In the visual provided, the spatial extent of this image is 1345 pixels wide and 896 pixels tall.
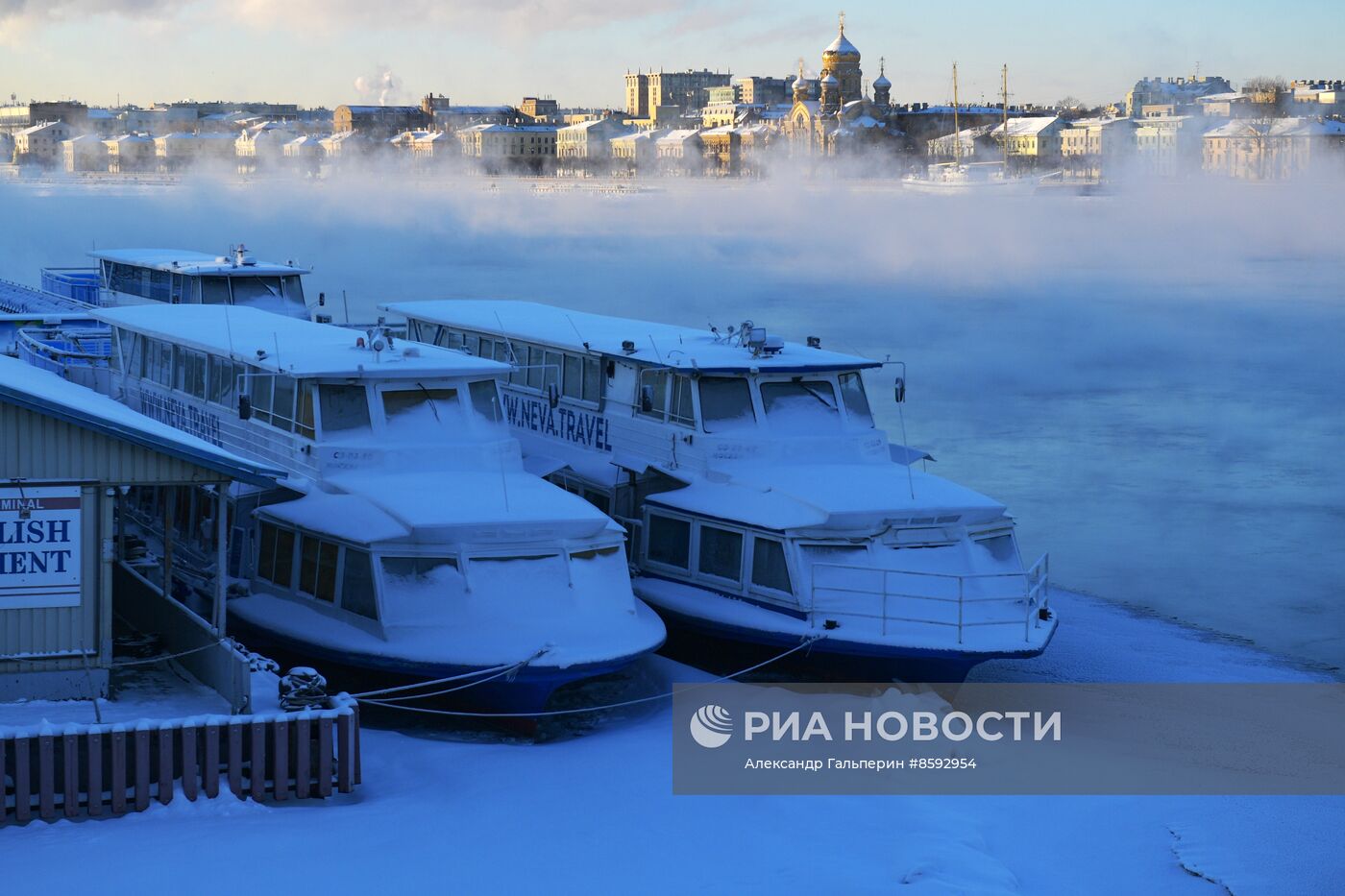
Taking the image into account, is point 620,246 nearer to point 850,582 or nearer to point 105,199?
point 105,199

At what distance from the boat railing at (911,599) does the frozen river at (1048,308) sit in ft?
22.4

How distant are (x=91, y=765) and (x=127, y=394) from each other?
13724mm

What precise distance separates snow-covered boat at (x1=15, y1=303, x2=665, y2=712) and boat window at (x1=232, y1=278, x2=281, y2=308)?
13558 mm

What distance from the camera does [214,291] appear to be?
38094 millimetres

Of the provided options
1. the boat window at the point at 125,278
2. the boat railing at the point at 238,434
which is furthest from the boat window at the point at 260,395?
the boat window at the point at 125,278

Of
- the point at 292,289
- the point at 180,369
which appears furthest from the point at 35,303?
the point at 180,369

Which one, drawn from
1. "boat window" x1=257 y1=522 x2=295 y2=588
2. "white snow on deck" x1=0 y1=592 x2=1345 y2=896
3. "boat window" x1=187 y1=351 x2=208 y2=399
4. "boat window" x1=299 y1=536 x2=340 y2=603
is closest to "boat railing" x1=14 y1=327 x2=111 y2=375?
"boat window" x1=187 y1=351 x2=208 y2=399

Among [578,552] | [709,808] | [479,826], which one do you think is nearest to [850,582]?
[578,552]

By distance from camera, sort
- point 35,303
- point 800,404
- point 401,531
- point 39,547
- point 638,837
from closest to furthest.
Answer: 1. point 638,837
2. point 39,547
3. point 401,531
4. point 800,404
5. point 35,303

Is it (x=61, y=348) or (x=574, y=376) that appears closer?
(x=574, y=376)

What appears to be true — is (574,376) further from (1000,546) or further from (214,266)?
(214,266)

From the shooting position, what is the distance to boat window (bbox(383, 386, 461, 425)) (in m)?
21.9

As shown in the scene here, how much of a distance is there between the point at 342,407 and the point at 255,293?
1767 centimetres

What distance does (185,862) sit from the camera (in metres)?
14.0
